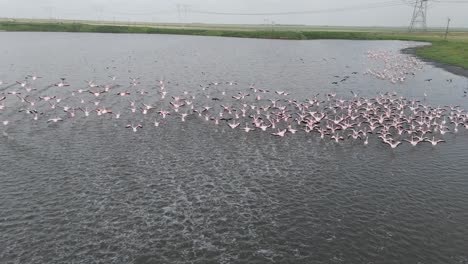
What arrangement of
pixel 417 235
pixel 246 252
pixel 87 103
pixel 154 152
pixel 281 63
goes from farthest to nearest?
pixel 281 63 < pixel 87 103 < pixel 154 152 < pixel 417 235 < pixel 246 252

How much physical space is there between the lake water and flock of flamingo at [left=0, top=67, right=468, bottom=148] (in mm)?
1567

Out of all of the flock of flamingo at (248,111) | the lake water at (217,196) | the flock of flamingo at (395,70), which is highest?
the flock of flamingo at (395,70)

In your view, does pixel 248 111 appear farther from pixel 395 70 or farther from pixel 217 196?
pixel 395 70

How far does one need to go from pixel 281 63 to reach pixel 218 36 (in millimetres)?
95177

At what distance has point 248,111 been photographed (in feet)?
172

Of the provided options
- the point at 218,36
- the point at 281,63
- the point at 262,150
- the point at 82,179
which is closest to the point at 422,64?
the point at 281,63

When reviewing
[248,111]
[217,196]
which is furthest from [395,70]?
[217,196]

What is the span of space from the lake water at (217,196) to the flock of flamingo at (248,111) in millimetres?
1567

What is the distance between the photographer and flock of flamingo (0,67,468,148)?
4444cm

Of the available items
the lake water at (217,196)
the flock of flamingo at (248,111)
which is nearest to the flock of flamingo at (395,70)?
the flock of flamingo at (248,111)

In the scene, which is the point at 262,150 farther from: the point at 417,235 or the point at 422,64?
the point at 422,64

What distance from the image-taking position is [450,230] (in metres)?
25.4

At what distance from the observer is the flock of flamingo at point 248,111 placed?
44438 mm

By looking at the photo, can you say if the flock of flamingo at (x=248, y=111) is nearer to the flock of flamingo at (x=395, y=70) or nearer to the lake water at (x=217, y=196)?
the lake water at (x=217, y=196)
